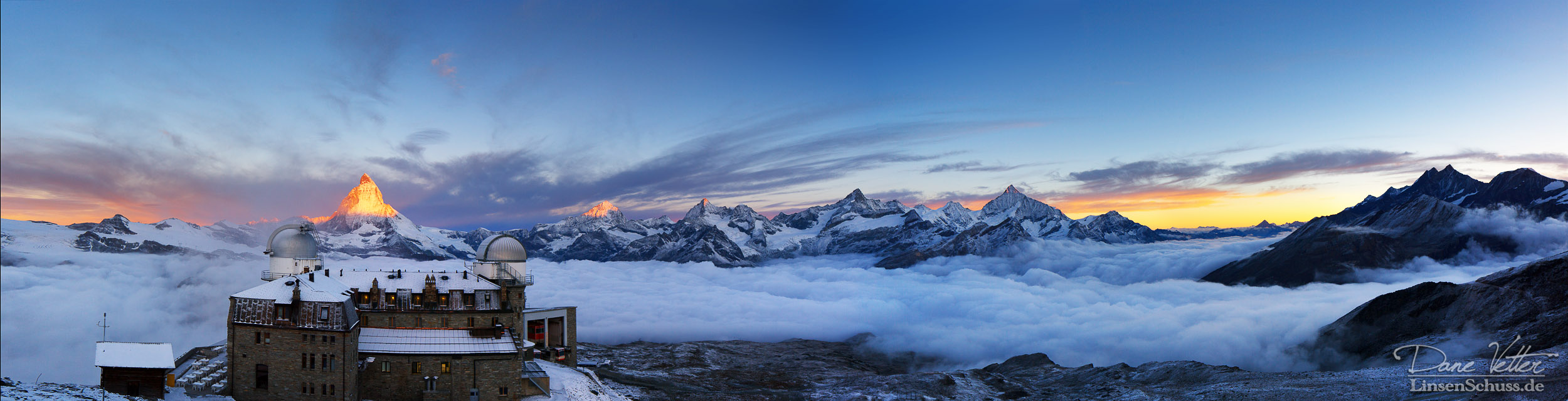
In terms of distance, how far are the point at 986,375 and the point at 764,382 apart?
2041 inches

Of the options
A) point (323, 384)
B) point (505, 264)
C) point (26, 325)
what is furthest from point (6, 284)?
point (323, 384)

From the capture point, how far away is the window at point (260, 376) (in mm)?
59094

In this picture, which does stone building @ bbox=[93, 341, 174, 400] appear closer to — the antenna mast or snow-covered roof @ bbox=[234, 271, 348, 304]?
the antenna mast

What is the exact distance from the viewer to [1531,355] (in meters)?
99.4

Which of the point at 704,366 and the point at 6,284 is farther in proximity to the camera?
the point at 704,366

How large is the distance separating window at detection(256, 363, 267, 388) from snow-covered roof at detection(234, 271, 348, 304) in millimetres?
Answer: 5455

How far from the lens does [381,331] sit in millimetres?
70562

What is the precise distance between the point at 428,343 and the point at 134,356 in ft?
69.3

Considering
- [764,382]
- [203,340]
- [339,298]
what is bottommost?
[764,382]

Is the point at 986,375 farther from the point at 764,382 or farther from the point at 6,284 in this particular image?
the point at 6,284

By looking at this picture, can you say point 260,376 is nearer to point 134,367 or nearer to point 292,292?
point 292,292

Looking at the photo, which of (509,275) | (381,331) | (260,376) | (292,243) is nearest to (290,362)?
(260,376)

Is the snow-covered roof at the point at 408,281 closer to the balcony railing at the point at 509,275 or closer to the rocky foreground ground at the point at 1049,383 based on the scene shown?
the balcony railing at the point at 509,275

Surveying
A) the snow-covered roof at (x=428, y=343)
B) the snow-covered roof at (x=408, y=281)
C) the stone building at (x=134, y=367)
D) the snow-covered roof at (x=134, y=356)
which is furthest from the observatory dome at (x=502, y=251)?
the stone building at (x=134, y=367)
